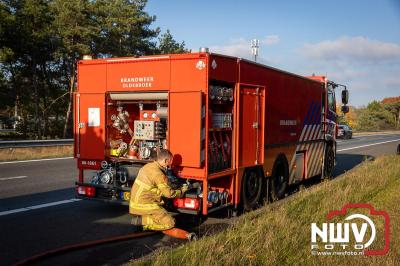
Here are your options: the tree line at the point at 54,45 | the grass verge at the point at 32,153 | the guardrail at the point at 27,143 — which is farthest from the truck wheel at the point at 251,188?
the tree line at the point at 54,45

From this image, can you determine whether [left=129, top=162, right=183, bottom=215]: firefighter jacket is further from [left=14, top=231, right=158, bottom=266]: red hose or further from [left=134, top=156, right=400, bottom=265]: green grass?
[left=134, top=156, right=400, bottom=265]: green grass

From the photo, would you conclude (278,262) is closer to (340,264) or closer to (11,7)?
(340,264)

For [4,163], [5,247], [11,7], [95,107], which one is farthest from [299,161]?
[11,7]

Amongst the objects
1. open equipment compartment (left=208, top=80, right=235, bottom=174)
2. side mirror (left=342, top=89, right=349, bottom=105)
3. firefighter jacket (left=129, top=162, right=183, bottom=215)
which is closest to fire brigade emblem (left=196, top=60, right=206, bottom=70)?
open equipment compartment (left=208, top=80, right=235, bottom=174)

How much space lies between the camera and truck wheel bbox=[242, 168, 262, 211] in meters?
8.16

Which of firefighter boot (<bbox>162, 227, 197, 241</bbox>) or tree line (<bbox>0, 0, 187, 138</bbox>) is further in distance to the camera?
tree line (<bbox>0, 0, 187, 138</bbox>)

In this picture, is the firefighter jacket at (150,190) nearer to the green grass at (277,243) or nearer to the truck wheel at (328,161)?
the green grass at (277,243)

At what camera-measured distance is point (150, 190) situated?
6.33 meters

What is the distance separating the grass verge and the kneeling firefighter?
1263 centimetres

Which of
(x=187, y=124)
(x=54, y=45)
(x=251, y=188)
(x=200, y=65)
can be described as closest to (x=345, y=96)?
(x=251, y=188)

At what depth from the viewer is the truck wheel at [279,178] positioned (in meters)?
9.55

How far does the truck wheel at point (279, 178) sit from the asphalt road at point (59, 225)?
2104mm

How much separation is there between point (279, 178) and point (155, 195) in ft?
14.3

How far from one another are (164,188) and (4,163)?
38.6 feet
